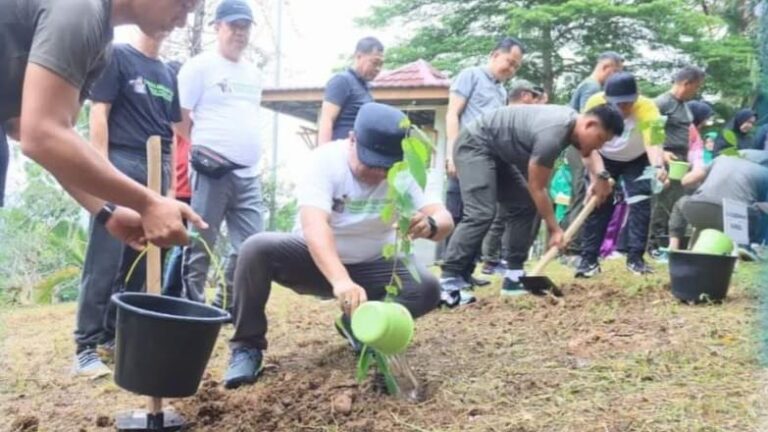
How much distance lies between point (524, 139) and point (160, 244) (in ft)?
7.83

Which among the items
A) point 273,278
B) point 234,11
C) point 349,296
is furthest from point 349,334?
point 234,11

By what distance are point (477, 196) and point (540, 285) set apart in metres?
0.57

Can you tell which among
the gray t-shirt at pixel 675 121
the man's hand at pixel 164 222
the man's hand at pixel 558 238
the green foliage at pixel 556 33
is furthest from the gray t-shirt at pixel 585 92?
the green foliage at pixel 556 33

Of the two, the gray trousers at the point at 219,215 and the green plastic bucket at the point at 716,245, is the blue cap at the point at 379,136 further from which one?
the green plastic bucket at the point at 716,245

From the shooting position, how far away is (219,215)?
340 cm

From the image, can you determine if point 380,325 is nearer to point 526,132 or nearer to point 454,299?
point 454,299

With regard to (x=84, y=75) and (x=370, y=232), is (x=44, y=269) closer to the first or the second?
(x=370, y=232)

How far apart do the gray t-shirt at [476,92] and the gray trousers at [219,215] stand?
1667 mm

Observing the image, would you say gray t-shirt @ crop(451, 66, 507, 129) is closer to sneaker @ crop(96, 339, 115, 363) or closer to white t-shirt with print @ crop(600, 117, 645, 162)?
white t-shirt with print @ crop(600, 117, 645, 162)

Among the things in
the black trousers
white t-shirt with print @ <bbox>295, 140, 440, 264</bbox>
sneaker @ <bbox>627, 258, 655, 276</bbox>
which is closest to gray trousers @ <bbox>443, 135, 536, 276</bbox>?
the black trousers

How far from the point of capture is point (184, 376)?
200 cm

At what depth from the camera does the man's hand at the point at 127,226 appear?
6.60 feet

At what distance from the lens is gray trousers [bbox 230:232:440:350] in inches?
101

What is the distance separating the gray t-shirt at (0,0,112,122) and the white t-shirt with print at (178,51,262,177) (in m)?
1.65
